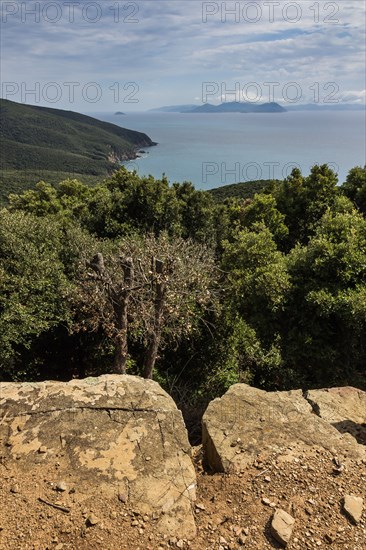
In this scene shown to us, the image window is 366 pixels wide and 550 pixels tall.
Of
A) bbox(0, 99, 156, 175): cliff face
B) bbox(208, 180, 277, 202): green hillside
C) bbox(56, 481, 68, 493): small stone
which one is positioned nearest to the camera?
bbox(56, 481, 68, 493): small stone

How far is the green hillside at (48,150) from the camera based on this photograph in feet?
357

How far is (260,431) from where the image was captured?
19.4 feet

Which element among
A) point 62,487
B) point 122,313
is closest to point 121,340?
point 122,313

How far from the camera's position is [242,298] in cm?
1179

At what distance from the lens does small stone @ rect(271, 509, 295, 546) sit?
425 centimetres

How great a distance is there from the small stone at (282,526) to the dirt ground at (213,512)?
0.28 feet

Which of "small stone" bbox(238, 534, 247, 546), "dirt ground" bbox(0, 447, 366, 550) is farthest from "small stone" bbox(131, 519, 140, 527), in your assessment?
"small stone" bbox(238, 534, 247, 546)

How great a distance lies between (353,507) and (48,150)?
160 meters

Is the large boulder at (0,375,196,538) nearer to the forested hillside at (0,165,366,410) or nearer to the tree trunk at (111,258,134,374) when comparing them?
the tree trunk at (111,258,134,374)

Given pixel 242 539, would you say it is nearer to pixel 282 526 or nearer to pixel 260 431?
pixel 282 526

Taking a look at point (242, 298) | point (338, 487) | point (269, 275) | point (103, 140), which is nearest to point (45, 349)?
point (242, 298)

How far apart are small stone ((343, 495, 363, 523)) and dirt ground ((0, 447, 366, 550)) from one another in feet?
0.20

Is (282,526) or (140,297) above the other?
(140,297)

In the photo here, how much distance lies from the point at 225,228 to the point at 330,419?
1838 cm
